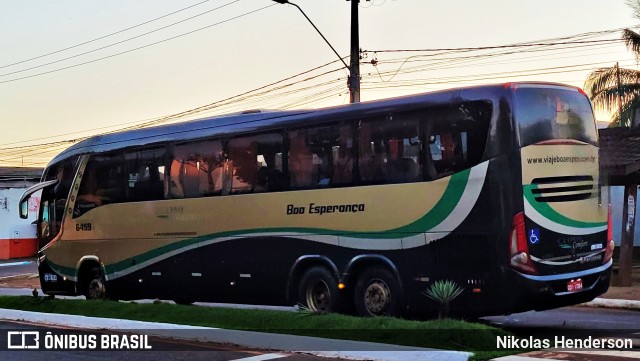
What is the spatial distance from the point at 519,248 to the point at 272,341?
3.60 meters

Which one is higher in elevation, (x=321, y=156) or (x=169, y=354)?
(x=321, y=156)

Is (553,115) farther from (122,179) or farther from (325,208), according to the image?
(122,179)

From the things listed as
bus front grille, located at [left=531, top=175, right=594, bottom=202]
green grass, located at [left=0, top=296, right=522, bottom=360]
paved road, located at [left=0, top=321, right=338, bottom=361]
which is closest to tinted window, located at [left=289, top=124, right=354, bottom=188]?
green grass, located at [left=0, top=296, right=522, bottom=360]

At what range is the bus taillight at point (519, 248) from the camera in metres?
10.9

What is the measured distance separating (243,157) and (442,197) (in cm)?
433

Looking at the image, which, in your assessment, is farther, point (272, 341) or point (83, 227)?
point (83, 227)

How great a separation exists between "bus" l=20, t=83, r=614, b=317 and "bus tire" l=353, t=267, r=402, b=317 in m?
0.02

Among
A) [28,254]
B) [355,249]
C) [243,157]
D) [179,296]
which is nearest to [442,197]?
[355,249]

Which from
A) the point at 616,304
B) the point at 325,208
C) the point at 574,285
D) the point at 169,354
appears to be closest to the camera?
the point at 169,354

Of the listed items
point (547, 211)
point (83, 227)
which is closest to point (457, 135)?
point (547, 211)

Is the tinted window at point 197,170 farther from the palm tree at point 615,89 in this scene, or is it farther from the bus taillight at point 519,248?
the palm tree at point 615,89

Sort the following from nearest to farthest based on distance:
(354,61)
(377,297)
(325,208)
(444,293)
A: (444,293) < (377,297) < (325,208) < (354,61)

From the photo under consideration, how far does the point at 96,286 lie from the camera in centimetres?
1795

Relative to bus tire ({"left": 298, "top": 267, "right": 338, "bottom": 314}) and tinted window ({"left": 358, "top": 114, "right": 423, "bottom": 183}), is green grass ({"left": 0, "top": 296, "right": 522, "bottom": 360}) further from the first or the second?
tinted window ({"left": 358, "top": 114, "right": 423, "bottom": 183})
